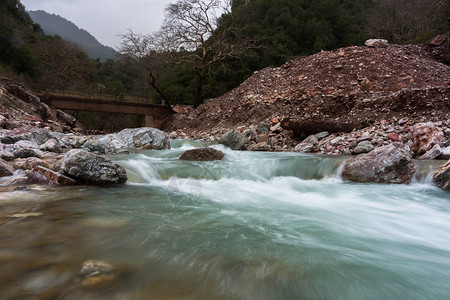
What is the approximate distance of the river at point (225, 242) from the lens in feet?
4.98

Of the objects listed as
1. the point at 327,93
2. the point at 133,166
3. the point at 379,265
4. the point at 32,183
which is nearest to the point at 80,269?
the point at 379,265

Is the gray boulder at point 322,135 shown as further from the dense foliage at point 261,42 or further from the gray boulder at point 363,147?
the dense foliage at point 261,42

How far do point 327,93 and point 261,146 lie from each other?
13.8 ft

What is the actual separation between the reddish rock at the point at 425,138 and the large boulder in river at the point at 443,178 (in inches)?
77.6

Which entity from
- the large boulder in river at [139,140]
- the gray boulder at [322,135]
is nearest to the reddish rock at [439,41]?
the gray boulder at [322,135]

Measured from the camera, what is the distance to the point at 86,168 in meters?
3.74

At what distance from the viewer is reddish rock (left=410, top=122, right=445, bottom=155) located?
20.2ft

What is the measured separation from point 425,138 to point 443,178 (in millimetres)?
2482

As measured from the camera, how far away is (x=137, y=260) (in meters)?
1.78

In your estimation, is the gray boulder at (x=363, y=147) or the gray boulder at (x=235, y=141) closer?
the gray boulder at (x=363, y=147)

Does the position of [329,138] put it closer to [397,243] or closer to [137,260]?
[397,243]

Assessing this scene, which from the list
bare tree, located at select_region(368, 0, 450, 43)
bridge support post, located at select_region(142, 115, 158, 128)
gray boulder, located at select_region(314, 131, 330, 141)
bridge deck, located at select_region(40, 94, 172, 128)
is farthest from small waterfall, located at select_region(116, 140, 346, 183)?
bare tree, located at select_region(368, 0, 450, 43)

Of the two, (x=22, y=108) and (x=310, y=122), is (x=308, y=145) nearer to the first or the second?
(x=310, y=122)

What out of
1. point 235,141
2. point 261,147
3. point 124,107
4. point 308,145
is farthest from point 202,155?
point 124,107
